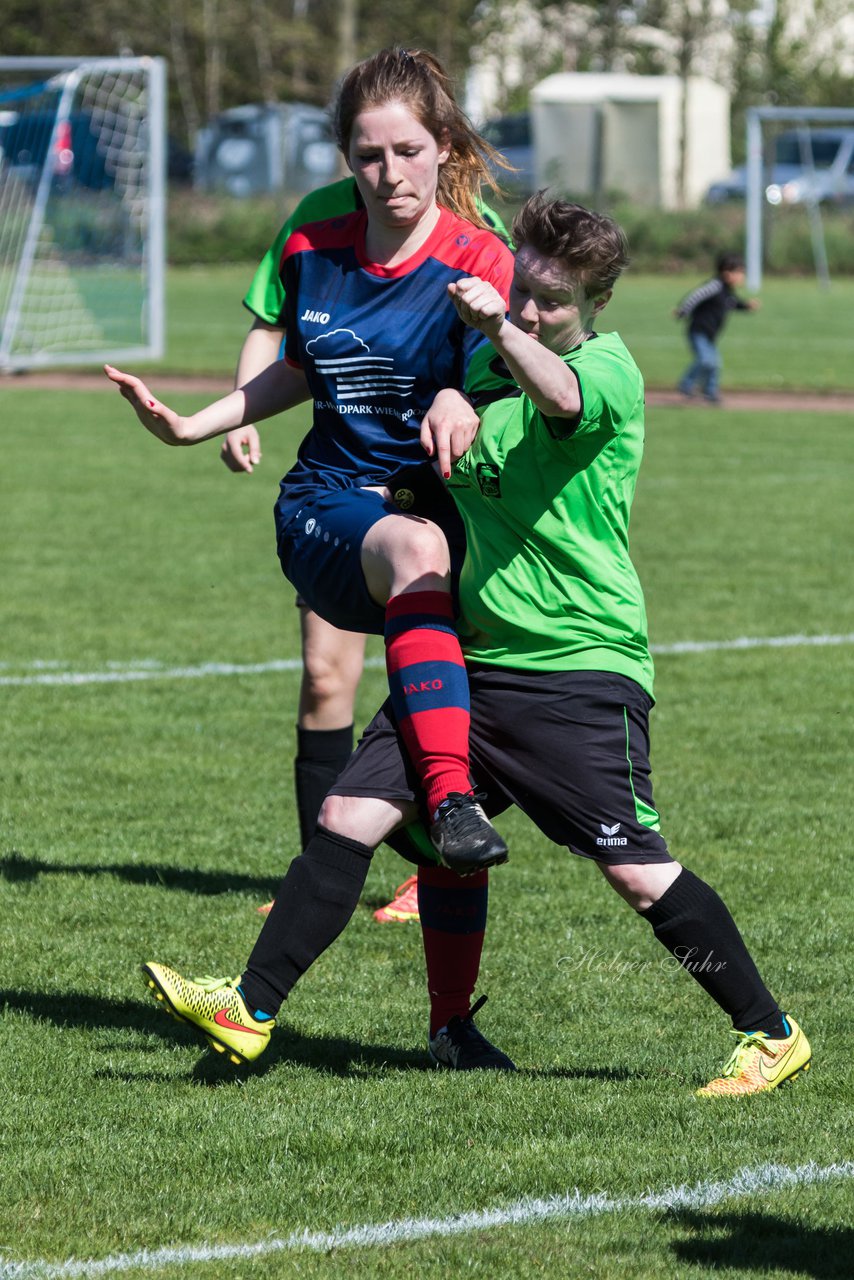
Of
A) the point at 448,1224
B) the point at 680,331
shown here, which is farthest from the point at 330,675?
the point at 680,331

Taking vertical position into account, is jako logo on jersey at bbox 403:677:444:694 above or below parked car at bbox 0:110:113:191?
above

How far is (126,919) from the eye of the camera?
507cm

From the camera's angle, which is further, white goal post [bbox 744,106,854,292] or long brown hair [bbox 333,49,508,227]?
white goal post [bbox 744,106,854,292]

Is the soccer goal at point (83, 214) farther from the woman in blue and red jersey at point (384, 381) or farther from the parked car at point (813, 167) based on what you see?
the parked car at point (813, 167)

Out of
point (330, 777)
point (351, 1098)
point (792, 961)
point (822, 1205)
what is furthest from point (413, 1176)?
point (330, 777)

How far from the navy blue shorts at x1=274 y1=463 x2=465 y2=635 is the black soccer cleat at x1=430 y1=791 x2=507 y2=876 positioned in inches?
21.4

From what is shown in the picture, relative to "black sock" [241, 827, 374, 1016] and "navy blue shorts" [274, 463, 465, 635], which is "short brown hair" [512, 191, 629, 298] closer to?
"navy blue shorts" [274, 463, 465, 635]

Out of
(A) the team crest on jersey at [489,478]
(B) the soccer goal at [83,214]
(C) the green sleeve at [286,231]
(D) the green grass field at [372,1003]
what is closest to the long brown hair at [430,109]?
(C) the green sleeve at [286,231]

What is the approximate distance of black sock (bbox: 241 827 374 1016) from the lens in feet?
12.1

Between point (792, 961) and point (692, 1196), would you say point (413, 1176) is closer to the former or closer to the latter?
point (692, 1196)

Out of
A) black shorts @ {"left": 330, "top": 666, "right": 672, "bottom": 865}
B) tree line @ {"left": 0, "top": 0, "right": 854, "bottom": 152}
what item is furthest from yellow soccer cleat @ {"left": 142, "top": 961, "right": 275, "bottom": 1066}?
tree line @ {"left": 0, "top": 0, "right": 854, "bottom": 152}

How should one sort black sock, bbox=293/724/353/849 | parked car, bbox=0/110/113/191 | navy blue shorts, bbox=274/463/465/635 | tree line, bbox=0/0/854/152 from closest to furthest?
navy blue shorts, bbox=274/463/465/635 → black sock, bbox=293/724/353/849 → parked car, bbox=0/110/113/191 → tree line, bbox=0/0/854/152

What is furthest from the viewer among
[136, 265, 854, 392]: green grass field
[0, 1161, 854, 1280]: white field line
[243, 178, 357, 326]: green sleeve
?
[136, 265, 854, 392]: green grass field

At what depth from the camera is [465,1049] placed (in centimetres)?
399
